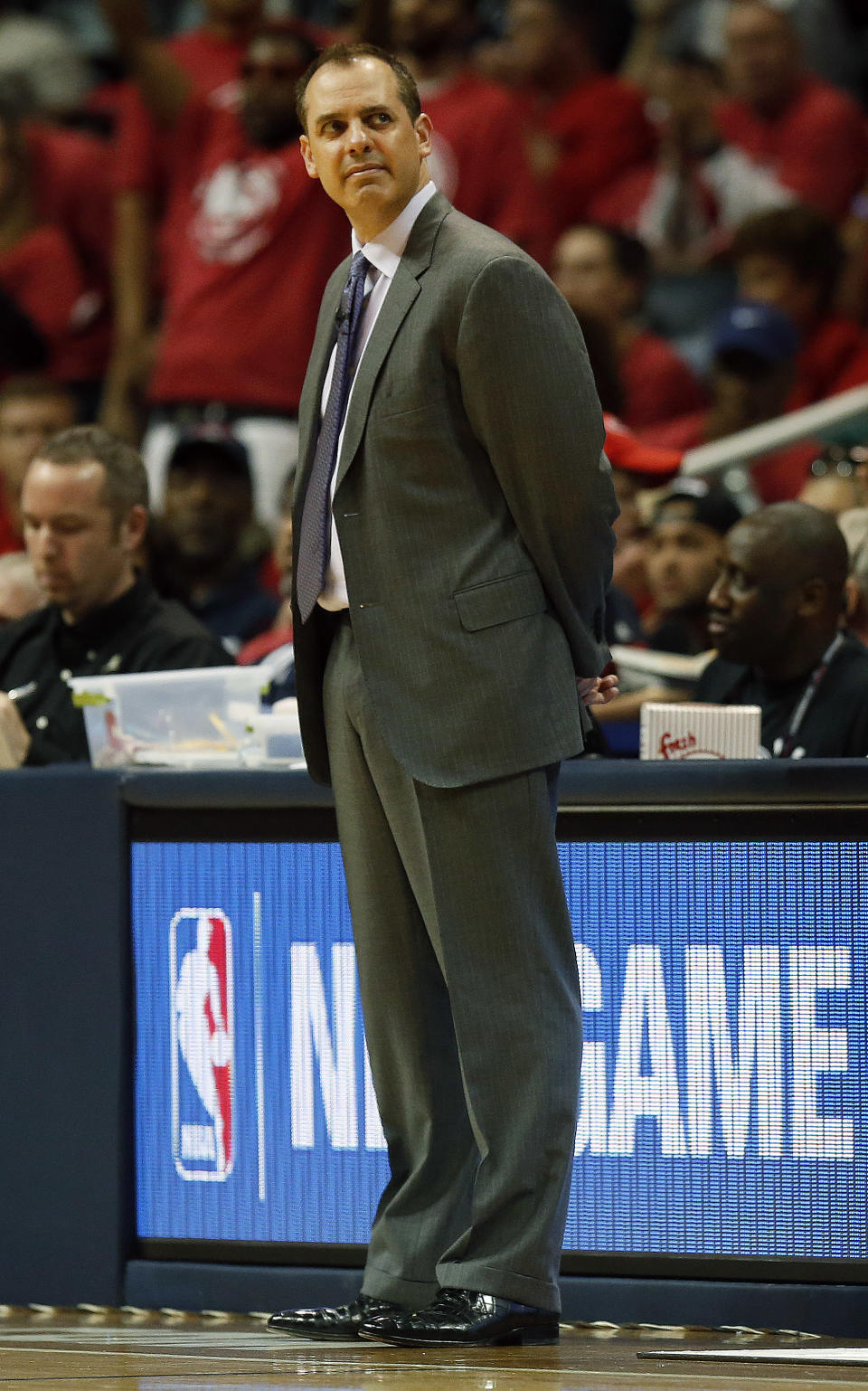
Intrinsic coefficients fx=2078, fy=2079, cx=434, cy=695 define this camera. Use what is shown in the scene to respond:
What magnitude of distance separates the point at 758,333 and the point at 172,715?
122 inches

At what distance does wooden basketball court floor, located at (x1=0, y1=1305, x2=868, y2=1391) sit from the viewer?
8.42 feet

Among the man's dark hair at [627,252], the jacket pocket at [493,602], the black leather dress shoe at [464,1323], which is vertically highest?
the man's dark hair at [627,252]

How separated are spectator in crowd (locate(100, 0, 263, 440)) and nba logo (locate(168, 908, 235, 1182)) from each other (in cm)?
406

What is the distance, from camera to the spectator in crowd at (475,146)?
683 cm

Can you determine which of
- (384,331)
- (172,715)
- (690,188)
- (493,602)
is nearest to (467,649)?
(493,602)

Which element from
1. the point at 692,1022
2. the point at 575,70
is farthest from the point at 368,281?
the point at 575,70

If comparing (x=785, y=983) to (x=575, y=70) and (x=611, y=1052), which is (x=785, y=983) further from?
(x=575, y=70)

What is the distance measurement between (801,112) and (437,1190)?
508cm

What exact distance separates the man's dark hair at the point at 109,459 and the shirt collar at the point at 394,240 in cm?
165

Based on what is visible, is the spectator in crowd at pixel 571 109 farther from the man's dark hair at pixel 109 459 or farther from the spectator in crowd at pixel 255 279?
the man's dark hair at pixel 109 459

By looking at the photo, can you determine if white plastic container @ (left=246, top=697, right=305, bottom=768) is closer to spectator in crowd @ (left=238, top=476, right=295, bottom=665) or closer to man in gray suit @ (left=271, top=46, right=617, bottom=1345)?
man in gray suit @ (left=271, top=46, right=617, bottom=1345)

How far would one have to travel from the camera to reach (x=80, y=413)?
7.74m

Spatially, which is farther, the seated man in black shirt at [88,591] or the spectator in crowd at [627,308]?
the spectator in crowd at [627,308]

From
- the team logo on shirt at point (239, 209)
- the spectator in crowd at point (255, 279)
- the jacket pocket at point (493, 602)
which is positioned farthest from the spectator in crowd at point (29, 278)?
the jacket pocket at point (493, 602)
